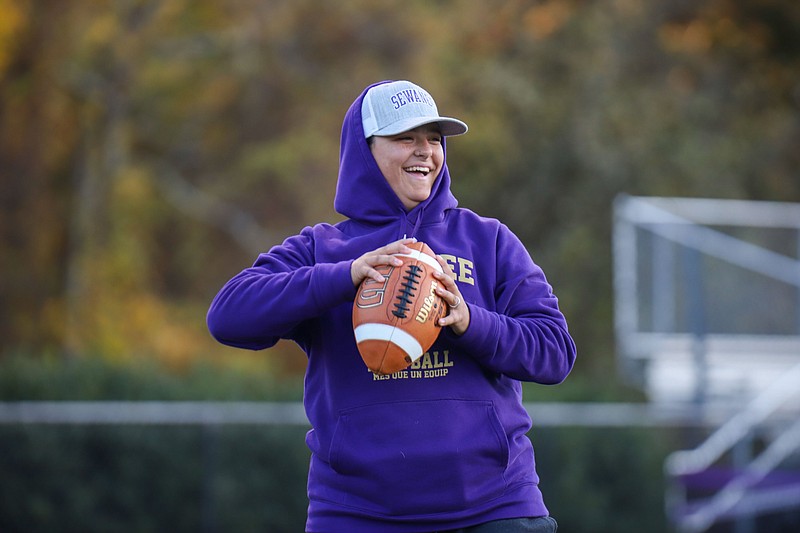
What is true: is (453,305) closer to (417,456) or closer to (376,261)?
(376,261)

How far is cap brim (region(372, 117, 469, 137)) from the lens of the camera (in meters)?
3.57

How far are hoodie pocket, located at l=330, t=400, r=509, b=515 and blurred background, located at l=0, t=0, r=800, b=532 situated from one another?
14.5 meters

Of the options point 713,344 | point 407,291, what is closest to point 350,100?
point 713,344

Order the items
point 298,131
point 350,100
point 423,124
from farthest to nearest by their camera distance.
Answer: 1. point 298,131
2. point 350,100
3. point 423,124

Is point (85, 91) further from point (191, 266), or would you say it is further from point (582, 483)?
point (582, 483)

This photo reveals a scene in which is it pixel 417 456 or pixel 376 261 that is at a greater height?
pixel 376 261

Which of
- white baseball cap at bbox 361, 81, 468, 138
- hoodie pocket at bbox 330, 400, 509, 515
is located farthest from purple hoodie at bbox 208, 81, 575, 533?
white baseball cap at bbox 361, 81, 468, 138

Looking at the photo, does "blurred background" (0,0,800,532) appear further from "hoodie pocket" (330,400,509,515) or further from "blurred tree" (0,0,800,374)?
"hoodie pocket" (330,400,509,515)

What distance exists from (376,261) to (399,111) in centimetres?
51

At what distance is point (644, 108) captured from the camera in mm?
24328

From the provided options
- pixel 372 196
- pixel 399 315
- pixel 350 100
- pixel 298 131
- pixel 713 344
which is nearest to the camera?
pixel 399 315

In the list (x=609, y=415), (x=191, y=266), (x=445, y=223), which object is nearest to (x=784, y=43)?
(x=191, y=266)

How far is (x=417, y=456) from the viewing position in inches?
133

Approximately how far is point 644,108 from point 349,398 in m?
21.6
